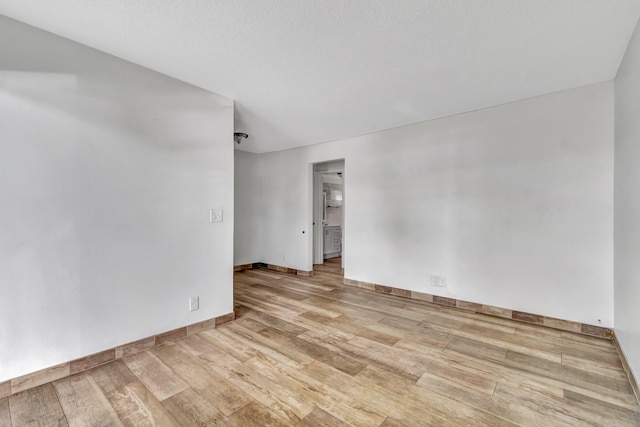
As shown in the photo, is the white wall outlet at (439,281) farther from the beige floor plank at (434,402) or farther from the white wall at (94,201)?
the white wall at (94,201)

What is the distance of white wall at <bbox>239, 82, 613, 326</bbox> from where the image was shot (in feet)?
8.82

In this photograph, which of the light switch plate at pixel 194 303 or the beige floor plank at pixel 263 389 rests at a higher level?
the light switch plate at pixel 194 303

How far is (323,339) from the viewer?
8.57 feet

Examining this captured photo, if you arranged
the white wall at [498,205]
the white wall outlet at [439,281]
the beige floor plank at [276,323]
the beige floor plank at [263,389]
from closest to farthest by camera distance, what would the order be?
the beige floor plank at [263,389] → the white wall at [498,205] → the beige floor plank at [276,323] → the white wall outlet at [439,281]

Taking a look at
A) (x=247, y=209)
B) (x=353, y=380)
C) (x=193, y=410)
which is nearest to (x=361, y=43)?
(x=353, y=380)

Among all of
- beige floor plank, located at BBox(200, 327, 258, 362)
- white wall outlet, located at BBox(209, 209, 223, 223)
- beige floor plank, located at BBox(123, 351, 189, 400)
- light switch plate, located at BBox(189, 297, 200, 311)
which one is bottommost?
beige floor plank, located at BBox(200, 327, 258, 362)

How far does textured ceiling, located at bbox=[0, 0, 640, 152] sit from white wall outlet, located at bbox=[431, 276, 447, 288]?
86.6 inches

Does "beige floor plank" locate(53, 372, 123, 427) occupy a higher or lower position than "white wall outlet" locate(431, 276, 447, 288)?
lower

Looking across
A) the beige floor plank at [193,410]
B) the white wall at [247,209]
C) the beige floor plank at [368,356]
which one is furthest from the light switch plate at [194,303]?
the white wall at [247,209]

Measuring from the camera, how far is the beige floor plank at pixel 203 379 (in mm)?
1753

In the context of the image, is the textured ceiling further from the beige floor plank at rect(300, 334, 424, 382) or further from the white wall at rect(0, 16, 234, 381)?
the beige floor plank at rect(300, 334, 424, 382)

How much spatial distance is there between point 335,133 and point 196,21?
2.75m

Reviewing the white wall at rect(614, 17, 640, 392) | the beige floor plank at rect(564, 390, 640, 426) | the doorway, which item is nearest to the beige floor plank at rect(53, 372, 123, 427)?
the beige floor plank at rect(564, 390, 640, 426)

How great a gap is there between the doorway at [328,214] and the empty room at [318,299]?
6.72 ft
